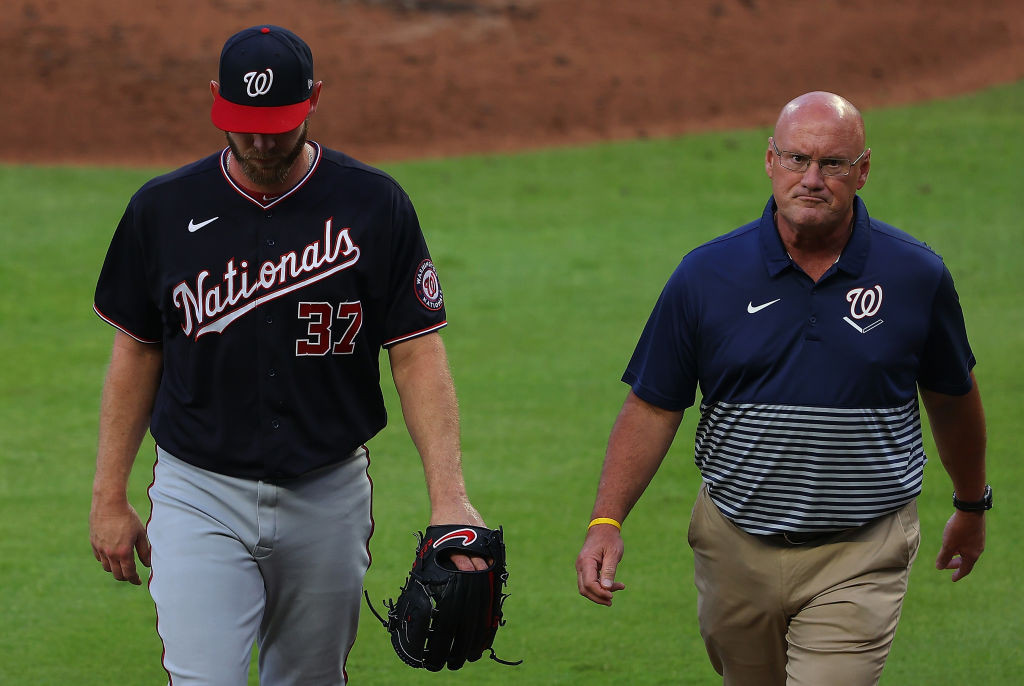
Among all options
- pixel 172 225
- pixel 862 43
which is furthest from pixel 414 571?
pixel 862 43

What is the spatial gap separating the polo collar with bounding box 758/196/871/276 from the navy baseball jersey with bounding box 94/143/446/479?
980mm

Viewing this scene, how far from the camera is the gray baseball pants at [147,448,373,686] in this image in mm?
3771

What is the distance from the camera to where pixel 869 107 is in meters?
19.2

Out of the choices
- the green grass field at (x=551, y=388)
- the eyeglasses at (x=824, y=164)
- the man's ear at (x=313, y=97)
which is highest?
the man's ear at (x=313, y=97)

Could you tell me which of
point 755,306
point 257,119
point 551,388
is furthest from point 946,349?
point 551,388

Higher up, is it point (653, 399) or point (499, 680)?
point (653, 399)

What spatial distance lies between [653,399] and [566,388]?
5557 millimetres

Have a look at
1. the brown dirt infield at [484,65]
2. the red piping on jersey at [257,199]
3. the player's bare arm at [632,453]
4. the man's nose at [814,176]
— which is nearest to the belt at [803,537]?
the player's bare arm at [632,453]

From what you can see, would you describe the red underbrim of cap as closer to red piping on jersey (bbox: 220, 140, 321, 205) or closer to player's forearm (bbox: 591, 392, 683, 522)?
red piping on jersey (bbox: 220, 140, 321, 205)

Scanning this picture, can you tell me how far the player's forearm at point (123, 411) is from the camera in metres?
3.98

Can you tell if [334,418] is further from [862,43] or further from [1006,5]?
[1006,5]

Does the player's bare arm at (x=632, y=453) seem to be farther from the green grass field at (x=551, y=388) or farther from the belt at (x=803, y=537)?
the green grass field at (x=551, y=388)

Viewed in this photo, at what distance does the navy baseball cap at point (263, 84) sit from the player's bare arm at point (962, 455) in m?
1.93

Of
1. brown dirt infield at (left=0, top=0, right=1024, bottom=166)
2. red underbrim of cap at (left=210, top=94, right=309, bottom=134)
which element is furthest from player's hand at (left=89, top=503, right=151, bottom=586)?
brown dirt infield at (left=0, top=0, right=1024, bottom=166)
